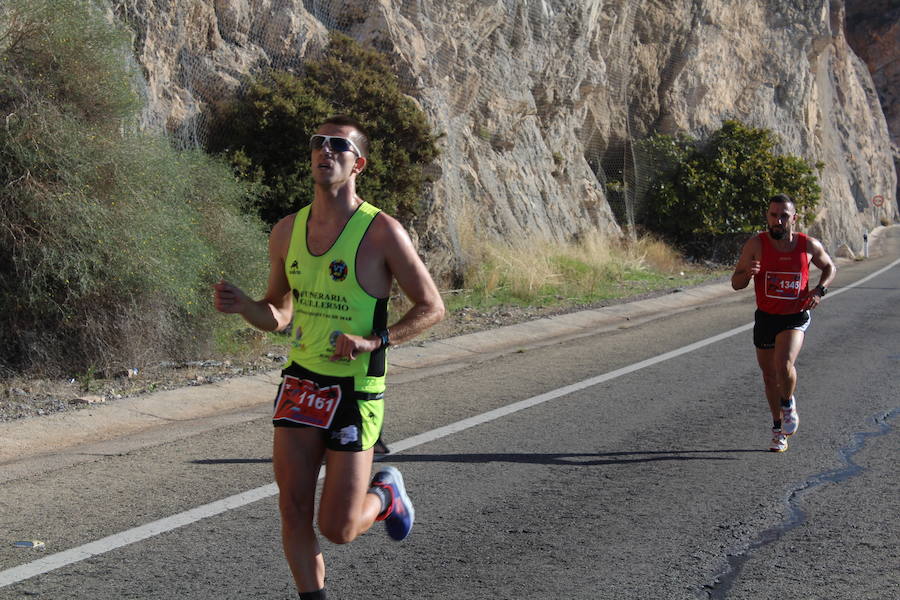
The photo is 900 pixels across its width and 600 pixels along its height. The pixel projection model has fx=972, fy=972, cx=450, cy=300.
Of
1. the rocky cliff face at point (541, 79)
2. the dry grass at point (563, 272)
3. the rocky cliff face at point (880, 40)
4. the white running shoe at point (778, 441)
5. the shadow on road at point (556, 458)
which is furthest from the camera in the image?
the rocky cliff face at point (880, 40)

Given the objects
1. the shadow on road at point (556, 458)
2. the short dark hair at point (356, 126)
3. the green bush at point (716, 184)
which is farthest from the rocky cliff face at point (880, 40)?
the short dark hair at point (356, 126)

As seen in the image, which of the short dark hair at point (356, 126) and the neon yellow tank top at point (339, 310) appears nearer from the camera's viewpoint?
the neon yellow tank top at point (339, 310)

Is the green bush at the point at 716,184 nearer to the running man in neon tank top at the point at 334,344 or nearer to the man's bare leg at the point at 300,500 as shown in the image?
the running man in neon tank top at the point at 334,344

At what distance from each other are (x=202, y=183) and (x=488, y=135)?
38.0 feet

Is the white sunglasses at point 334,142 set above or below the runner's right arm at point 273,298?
above

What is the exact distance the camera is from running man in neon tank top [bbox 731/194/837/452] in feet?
24.1

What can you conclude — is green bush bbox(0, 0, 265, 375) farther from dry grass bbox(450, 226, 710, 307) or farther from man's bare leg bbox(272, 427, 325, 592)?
dry grass bbox(450, 226, 710, 307)

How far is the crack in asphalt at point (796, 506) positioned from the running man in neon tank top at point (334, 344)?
5.71ft

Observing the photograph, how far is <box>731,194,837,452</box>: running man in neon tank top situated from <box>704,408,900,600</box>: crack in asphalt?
1.77 feet

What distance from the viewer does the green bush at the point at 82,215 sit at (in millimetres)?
8469

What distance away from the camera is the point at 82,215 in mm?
8547

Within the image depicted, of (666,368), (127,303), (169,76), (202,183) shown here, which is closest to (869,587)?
(666,368)

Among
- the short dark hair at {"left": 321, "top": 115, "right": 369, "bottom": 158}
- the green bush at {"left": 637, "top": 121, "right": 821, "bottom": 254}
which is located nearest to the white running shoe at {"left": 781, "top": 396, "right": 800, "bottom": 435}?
the short dark hair at {"left": 321, "top": 115, "right": 369, "bottom": 158}

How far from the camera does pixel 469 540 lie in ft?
16.4
